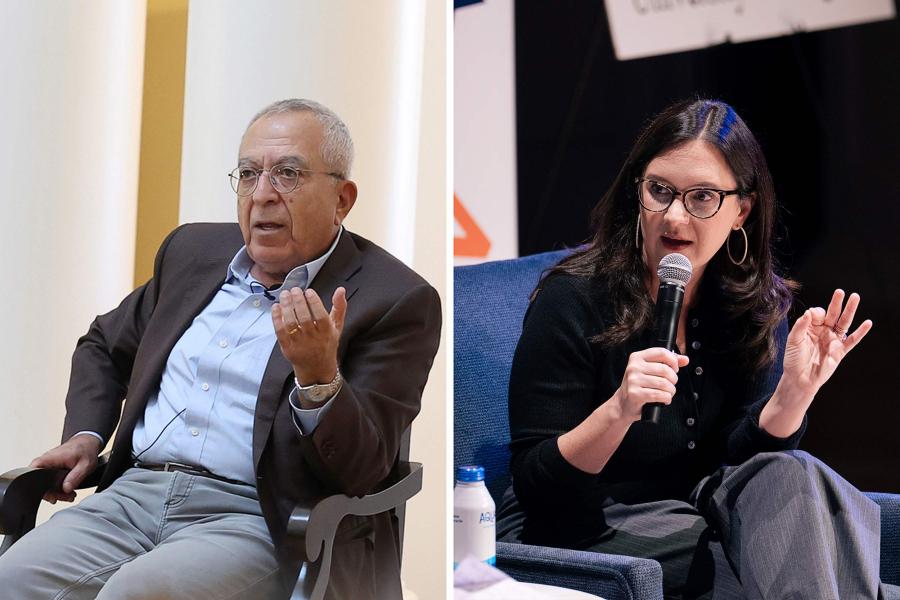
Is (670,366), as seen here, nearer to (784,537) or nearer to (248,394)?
(784,537)

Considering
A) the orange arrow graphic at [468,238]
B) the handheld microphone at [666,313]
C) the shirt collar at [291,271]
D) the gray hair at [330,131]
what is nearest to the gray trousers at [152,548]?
the shirt collar at [291,271]

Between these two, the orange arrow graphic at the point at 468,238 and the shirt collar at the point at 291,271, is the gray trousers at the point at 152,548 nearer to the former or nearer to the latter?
the shirt collar at the point at 291,271

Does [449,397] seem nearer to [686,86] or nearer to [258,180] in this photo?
[258,180]

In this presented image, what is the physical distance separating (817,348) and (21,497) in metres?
1.70

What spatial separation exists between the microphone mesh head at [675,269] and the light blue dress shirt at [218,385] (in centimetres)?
75

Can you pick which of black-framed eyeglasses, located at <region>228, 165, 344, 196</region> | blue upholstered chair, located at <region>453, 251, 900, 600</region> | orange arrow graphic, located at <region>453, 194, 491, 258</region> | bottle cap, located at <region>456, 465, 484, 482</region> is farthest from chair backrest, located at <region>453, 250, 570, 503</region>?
black-framed eyeglasses, located at <region>228, 165, 344, 196</region>

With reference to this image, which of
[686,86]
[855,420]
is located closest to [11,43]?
[686,86]

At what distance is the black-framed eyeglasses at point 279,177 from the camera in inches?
75.9

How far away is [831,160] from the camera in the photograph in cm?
246

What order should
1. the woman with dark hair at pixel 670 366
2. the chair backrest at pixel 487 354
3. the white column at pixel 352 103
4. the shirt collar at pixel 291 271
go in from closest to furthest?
1. the shirt collar at pixel 291 271
2. the white column at pixel 352 103
3. the woman with dark hair at pixel 670 366
4. the chair backrest at pixel 487 354

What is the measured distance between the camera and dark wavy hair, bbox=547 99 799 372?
2389 mm

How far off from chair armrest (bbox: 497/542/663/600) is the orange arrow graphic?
99 centimetres

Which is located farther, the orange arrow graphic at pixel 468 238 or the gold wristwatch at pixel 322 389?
the orange arrow graphic at pixel 468 238

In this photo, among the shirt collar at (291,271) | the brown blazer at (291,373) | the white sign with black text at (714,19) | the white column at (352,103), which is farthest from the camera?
the white sign with black text at (714,19)
